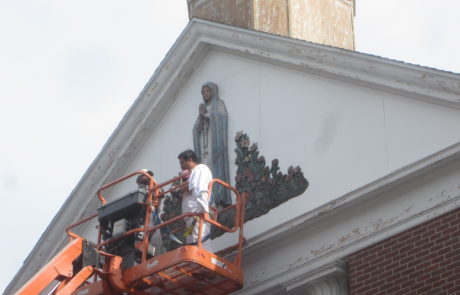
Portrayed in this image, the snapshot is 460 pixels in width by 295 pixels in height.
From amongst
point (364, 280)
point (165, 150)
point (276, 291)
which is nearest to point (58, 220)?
point (165, 150)

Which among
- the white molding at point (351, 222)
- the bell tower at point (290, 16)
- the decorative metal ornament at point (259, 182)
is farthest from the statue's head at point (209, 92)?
the white molding at point (351, 222)

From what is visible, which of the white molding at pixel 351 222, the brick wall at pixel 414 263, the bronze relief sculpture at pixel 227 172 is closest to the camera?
the brick wall at pixel 414 263

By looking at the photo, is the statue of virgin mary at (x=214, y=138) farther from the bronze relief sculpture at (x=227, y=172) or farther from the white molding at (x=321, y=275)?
the white molding at (x=321, y=275)

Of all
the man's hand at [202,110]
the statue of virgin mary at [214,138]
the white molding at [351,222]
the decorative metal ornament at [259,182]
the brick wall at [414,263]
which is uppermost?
the man's hand at [202,110]

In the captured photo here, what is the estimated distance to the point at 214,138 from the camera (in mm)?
17047

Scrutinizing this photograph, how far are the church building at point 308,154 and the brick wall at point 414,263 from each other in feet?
0.04

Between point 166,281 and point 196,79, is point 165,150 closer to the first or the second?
point 196,79

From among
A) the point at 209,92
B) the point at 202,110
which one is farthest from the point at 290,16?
the point at 202,110

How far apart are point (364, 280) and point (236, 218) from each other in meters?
1.98

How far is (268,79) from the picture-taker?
1680 centimetres

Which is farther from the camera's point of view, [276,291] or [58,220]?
[58,220]

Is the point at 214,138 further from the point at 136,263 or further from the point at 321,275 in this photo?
the point at 321,275

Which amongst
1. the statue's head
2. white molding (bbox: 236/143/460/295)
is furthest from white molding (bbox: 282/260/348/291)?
the statue's head

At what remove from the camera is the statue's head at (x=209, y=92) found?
1753 cm
